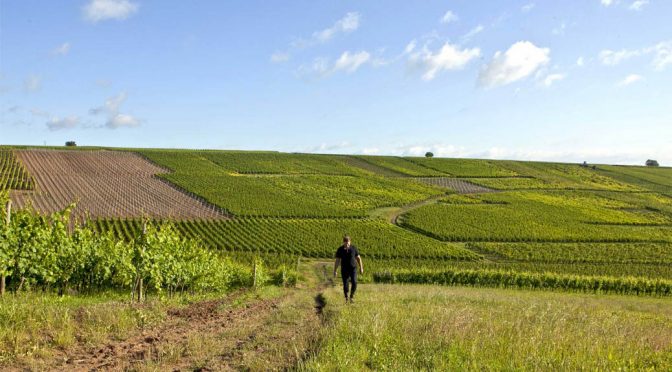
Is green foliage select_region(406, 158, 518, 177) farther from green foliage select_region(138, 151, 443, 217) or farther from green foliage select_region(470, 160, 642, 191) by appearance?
green foliage select_region(138, 151, 443, 217)

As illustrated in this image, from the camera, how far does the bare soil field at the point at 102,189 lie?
58031 millimetres

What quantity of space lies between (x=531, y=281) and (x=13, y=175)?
230 ft

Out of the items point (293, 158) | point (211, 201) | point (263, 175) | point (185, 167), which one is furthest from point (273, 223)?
point (293, 158)

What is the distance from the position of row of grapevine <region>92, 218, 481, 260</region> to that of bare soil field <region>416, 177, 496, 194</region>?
130 feet

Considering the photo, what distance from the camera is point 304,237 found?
171ft

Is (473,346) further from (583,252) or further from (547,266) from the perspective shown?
(583,252)

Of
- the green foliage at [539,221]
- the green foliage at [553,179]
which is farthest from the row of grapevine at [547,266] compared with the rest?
the green foliage at [553,179]

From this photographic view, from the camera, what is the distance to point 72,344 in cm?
912

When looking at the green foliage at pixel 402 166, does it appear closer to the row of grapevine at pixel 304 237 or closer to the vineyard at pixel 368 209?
the vineyard at pixel 368 209

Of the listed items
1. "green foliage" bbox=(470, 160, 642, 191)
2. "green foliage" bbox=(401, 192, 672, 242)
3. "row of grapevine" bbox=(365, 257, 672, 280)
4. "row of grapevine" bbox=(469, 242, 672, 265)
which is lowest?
"row of grapevine" bbox=(365, 257, 672, 280)

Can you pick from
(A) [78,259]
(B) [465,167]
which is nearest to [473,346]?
(A) [78,259]

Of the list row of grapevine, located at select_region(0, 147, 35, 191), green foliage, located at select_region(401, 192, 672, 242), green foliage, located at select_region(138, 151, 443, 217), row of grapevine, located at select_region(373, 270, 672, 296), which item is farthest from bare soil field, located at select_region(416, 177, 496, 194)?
row of grapevine, located at select_region(0, 147, 35, 191)

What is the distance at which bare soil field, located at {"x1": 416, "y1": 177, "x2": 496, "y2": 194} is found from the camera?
315ft

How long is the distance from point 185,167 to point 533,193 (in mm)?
69625
